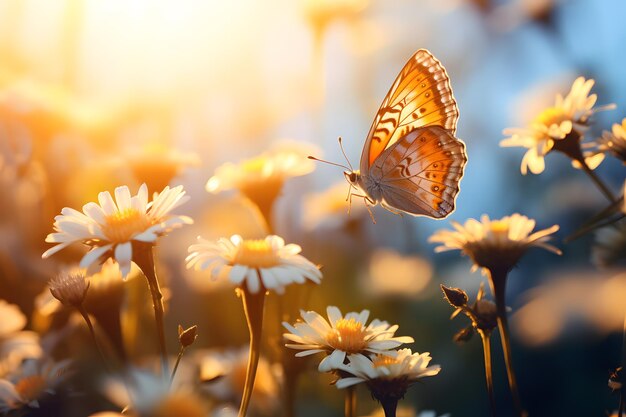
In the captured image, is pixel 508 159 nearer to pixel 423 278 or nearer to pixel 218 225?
pixel 423 278

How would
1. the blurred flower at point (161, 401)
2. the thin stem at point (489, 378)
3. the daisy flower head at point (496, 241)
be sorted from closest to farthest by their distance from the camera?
the blurred flower at point (161, 401) < the thin stem at point (489, 378) < the daisy flower head at point (496, 241)

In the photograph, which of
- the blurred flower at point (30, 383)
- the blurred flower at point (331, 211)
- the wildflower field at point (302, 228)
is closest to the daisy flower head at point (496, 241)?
the wildflower field at point (302, 228)

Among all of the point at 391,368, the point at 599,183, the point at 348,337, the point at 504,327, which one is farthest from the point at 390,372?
the point at 599,183

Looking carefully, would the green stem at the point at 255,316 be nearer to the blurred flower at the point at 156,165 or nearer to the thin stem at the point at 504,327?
→ the thin stem at the point at 504,327

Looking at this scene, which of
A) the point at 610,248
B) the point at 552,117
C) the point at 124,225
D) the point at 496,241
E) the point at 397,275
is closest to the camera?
the point at 124,225

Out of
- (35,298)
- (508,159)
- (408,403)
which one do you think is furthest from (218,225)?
(508,159)

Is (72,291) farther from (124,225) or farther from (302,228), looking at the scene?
(302,228)

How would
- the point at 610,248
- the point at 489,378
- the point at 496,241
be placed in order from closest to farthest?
the point at 489,378 < the point at 496,241 < the point at 610,248
